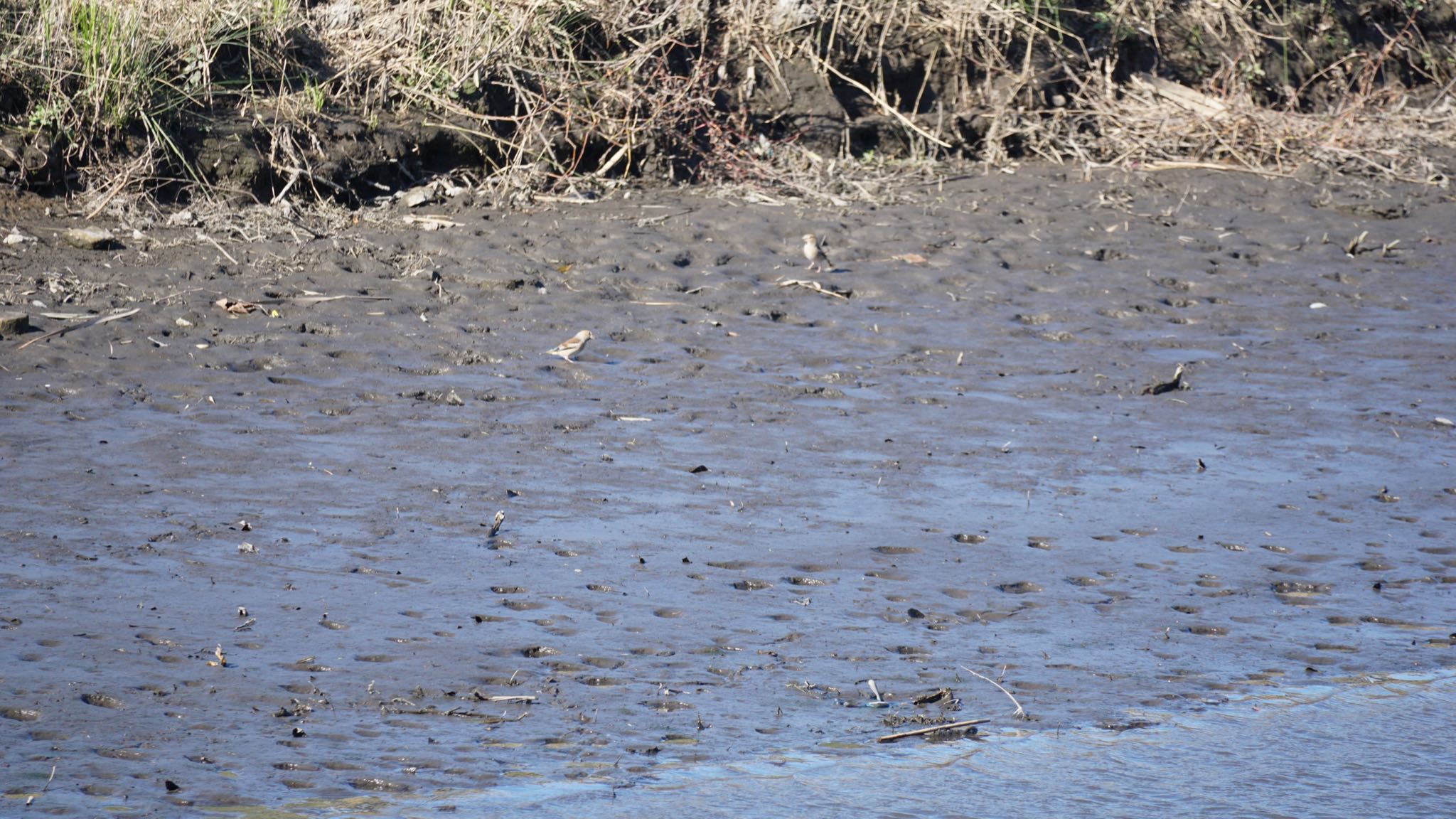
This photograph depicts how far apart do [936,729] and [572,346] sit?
3.25m

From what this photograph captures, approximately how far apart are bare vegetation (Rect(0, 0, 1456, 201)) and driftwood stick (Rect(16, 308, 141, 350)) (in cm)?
164

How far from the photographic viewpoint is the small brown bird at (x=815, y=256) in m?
7.39

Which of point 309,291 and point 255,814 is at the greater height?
point 255,814

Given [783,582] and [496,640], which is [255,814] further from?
[783,582]

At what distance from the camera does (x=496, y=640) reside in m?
3.46

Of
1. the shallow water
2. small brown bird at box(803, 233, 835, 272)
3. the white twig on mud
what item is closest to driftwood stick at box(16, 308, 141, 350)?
small brown bird at box(803, 233, 835, 272)

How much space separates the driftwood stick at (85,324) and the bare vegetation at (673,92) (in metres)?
1.64

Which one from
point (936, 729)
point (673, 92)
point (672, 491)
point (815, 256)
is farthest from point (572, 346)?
point (936, 729)

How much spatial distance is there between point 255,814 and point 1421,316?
592 cm

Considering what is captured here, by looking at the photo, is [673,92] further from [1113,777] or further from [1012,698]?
[1113,777]

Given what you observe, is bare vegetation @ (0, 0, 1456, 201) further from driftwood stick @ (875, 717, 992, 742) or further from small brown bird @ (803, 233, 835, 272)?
driftwood stick @ (875, 717, 992, 742)

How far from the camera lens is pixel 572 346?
6070mm

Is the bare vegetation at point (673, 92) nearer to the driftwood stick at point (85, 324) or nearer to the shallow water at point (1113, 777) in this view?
the driftwood stick at point (85, 324)

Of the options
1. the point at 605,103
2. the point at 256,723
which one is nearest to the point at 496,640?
the point at 256,723
